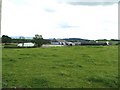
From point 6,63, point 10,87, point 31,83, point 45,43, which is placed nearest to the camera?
point 10,87

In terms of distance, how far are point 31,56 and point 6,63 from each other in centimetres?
225

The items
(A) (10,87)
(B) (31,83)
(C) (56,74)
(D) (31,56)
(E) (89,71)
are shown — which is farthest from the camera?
(D) (31,56)

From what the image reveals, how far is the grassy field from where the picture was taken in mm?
9695

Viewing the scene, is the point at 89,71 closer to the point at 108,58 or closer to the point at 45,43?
the point at 108,58

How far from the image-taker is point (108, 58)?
14680 millimetres

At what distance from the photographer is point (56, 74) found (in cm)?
1078

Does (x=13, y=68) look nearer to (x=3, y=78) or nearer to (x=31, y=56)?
(x=3, y=78)

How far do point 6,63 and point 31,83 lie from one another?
3.18 metres

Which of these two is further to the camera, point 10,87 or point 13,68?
point 13,68

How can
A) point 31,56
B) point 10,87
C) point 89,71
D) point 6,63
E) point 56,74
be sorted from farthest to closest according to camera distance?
A: point 31,56 < point 6,63 < point 89,71 < point 56,74 < point 10,87

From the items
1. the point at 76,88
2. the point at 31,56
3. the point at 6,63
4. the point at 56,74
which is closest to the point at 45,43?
the point at 31,56

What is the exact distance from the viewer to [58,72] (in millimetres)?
11039

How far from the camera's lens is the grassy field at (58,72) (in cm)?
970

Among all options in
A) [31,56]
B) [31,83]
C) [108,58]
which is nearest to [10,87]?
[31,83]
